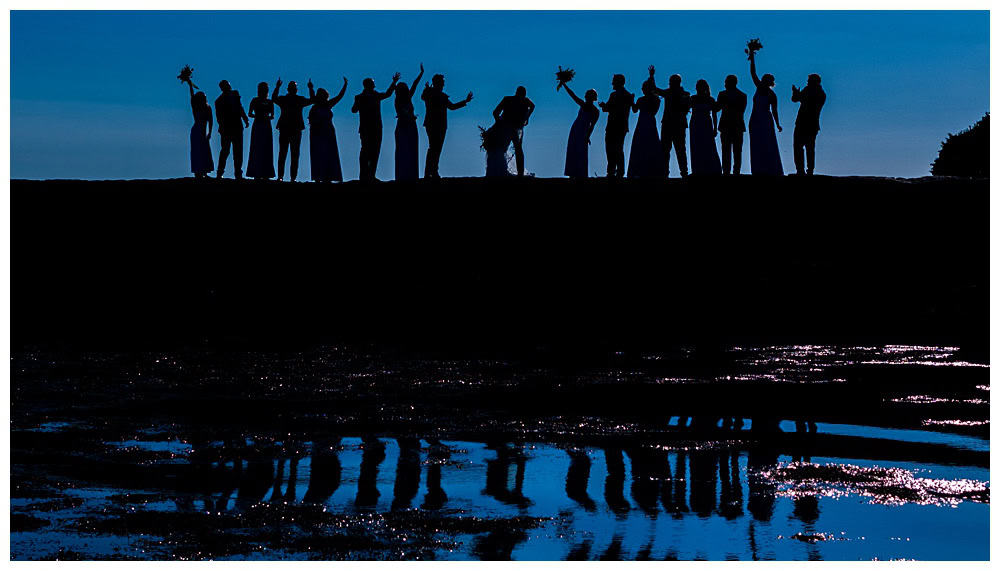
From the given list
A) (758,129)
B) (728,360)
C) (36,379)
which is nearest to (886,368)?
(728,360)

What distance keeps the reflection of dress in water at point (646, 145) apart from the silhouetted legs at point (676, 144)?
10 centimetres

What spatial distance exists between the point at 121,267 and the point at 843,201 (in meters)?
10.7

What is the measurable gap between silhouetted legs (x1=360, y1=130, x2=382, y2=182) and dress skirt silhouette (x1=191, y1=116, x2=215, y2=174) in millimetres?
2843

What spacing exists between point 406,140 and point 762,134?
18.8 ft

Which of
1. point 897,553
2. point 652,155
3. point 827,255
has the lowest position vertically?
point 897,553

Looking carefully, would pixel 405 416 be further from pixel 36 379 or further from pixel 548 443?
pixel 36 379

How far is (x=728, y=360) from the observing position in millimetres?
13633

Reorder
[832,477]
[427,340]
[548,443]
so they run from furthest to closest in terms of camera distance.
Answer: [427,340]
[548,443]
[832,477]

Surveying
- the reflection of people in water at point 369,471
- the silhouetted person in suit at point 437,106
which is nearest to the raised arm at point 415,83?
the silhouetted person in suit at point 437,106

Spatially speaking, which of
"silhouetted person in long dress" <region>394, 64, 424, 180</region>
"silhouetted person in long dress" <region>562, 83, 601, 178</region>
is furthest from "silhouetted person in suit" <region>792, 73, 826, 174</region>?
"silhouetted person in long dress" <region>394, 64, 424, 180</region>

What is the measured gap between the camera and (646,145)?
73.9ft

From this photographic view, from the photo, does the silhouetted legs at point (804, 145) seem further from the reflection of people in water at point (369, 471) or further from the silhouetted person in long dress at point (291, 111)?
the reflection of people in water at point (369, 471)

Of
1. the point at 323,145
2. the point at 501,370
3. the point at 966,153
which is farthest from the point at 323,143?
the point at 966,153

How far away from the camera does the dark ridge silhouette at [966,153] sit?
33219 mm
